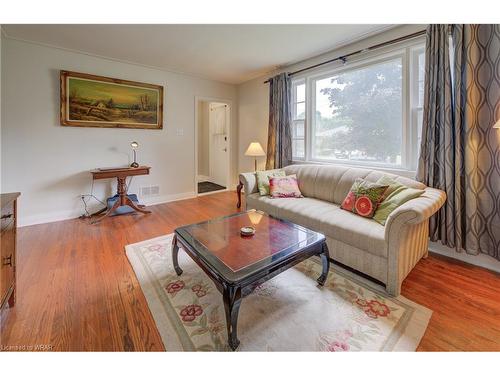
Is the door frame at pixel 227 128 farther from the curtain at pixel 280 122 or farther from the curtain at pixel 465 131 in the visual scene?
the curtain at pixel 465 131

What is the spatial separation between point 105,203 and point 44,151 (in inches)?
41.0

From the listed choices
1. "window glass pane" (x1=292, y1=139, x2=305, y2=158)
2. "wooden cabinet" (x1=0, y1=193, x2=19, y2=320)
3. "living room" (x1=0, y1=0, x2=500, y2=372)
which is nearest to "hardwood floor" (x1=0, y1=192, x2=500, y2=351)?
"living room" (x1=0, y1=0, x2=500, y2=372)

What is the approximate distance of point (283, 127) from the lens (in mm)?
3891

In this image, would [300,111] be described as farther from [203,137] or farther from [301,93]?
[203,137]

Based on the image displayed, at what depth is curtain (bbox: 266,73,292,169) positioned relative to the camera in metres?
3.82

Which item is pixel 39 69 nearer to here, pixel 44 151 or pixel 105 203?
pixel 44 151

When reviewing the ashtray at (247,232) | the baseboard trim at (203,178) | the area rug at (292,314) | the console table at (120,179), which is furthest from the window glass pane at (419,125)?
the baseboard trim at (203,178)

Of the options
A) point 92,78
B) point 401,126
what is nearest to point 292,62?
point 401,126

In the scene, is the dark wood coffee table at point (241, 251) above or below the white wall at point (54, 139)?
below

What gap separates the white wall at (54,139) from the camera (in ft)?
9.71

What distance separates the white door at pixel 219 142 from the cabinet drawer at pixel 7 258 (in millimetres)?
4104

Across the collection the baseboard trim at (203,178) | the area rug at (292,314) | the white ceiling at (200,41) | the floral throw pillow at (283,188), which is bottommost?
the area rug at (292,314)

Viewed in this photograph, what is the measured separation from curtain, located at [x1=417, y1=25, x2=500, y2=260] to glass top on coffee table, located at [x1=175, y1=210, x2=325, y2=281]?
1.47m

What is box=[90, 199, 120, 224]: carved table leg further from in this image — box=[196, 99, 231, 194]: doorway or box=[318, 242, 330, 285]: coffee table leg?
box=[318, 242, 330, 285]: coffee table leg
